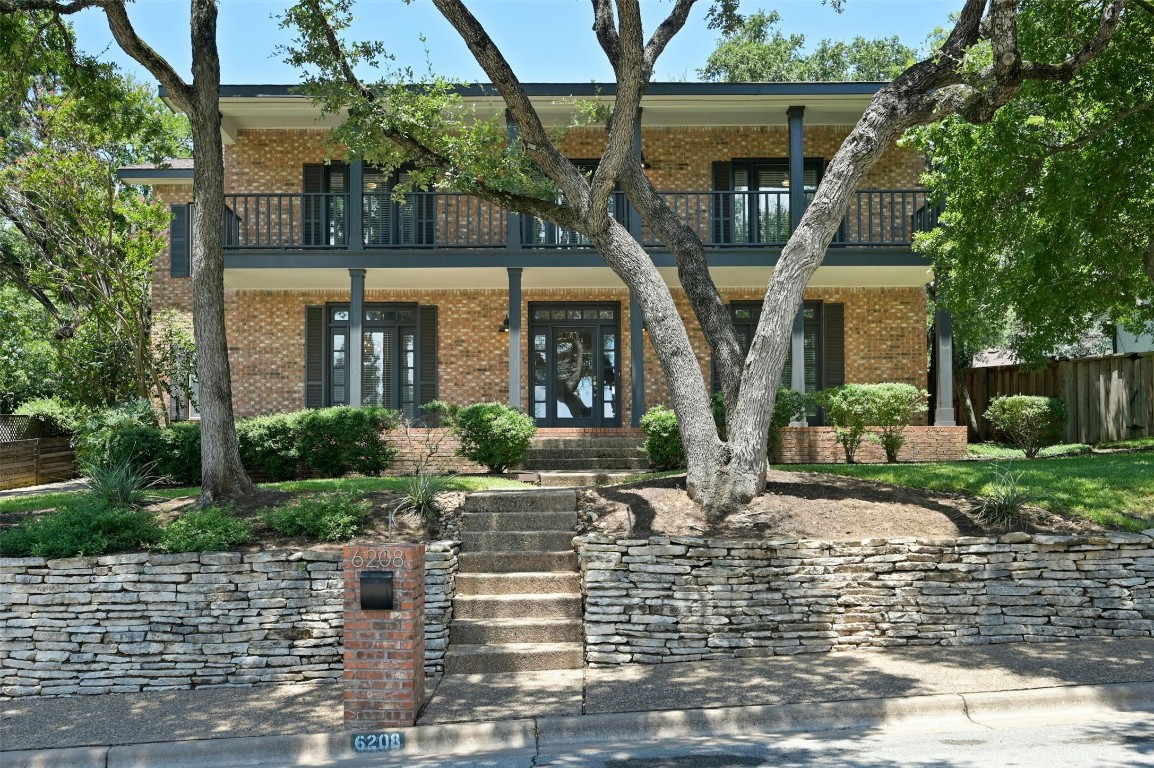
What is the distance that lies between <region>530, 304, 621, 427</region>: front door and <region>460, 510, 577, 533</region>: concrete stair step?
8.58m

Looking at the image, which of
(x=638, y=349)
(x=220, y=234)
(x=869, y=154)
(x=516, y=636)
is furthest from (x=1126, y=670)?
(x=638, y=349)

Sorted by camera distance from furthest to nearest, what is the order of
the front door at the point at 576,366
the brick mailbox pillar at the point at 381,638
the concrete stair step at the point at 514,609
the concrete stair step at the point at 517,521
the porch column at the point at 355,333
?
the front door at the point at 576,366 → the porch column at the point at 355,333 → the concrete stair step at the point at 517,521 → the concrete stair step at the point at 514,609 → the brick mailbox pillar at the point at 381,638

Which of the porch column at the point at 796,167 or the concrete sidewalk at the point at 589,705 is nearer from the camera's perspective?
the concrete sidewalk at the point at 589,705

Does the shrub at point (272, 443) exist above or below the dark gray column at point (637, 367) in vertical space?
below

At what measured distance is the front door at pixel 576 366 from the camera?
18.2 metres

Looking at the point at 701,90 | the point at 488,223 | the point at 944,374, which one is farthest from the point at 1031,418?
the point at 488,223

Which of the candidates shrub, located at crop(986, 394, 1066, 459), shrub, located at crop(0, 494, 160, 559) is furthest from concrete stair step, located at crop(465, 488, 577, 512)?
shrub, located at crop(986, 394, 1066, 459)

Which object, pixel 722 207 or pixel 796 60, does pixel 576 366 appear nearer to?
pixel 722 207

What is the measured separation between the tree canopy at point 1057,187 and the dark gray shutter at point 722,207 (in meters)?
3.57

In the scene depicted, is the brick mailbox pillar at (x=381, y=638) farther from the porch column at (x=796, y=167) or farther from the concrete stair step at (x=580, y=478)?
the porch column at (x=796, y=167)

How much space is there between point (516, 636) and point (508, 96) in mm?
5004

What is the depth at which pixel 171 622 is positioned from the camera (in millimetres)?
7906

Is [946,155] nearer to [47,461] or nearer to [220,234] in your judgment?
[220,234]

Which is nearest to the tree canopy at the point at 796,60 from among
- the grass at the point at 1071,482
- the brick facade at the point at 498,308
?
the brick facade at the point at 498,308
